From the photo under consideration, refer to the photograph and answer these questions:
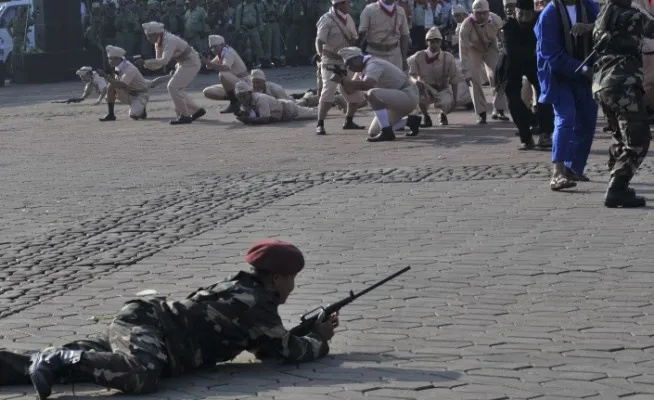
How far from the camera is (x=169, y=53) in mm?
21125

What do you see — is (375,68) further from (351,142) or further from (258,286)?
(258,286)

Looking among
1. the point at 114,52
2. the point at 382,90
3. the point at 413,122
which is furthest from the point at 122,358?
the point at 114,52

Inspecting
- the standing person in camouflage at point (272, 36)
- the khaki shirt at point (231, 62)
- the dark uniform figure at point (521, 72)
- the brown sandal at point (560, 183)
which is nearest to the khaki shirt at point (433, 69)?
the dark uniform figure at point (521, 72)

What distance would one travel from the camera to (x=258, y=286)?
6.55 metres

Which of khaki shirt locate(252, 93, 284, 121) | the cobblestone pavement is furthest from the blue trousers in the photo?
khaki shirt locate(252, 93, 284, 121)

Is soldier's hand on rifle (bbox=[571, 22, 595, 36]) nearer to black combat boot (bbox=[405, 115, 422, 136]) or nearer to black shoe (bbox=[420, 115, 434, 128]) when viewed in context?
black combat boot (bbox=[405, 115, 422, 136])

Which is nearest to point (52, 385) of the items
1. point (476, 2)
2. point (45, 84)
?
point (476, 2)

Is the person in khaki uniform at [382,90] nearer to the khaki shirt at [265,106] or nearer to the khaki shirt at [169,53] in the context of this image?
the khaki shirt at [265,106]

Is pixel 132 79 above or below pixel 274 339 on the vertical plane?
below

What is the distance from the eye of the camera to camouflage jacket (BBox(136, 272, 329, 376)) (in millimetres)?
6414

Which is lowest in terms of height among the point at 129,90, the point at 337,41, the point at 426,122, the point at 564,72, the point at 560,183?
the point at 129,90

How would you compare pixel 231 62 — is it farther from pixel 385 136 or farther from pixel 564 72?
pixel 564 72

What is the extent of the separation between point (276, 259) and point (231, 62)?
1528 cm

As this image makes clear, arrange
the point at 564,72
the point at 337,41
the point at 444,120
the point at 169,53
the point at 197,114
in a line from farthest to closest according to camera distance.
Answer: the point at 169,53
the point at 197,114
the point at 337,41
the point at 444,120
the point at 564,72
